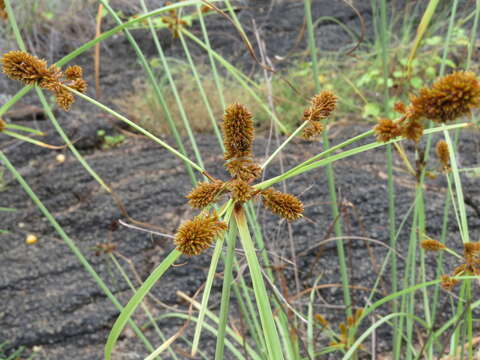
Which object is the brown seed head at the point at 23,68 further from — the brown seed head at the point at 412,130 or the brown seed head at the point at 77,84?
the brown seed head at the point at 412,130

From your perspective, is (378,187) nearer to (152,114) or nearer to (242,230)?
(242,230)

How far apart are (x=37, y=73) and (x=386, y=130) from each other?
0.28m

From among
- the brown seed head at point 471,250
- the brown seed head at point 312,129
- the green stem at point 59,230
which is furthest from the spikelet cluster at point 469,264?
the green stem at point 59,230

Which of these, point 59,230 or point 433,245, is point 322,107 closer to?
point 433,245

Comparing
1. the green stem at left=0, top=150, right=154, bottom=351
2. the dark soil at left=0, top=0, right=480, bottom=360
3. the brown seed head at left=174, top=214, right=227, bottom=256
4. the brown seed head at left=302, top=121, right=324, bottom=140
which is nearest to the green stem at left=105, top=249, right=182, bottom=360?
the brown seed head at left=174, top=214, right=227, bottom=256

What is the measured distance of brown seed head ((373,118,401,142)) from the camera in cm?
29

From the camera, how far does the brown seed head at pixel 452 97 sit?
0.25 meters

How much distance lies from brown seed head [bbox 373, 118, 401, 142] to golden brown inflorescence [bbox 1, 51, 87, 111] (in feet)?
0.83

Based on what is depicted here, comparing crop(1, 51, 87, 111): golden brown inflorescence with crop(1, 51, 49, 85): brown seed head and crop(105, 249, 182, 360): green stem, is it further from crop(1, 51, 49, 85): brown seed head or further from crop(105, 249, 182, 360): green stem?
crop(105, 249, 182, 360): green stem

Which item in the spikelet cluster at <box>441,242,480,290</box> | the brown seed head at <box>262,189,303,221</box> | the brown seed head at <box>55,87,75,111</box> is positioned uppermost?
the brown seed head at <box>55,87,75,111</box>

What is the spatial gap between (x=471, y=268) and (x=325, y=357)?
0.67 metres

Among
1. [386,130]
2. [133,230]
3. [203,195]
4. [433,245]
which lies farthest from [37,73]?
[133,230]

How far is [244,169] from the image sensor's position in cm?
33

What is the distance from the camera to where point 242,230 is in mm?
323
